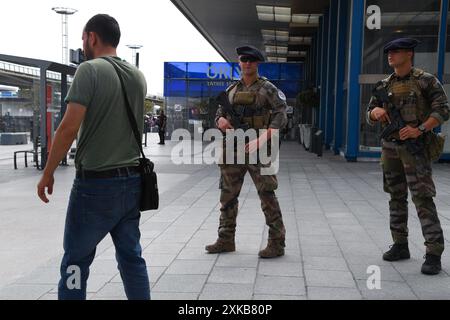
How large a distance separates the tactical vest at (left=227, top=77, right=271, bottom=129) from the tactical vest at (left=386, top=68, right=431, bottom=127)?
1.10 m

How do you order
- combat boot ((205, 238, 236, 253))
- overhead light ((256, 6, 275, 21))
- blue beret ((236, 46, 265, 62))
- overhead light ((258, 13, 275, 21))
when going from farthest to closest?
overhead light ((258, 13, 275, 21))
overhead light ((256, 6, 275, 21))
combat boot ((205, 238, 236, 253))
blue beret ((236, 46, 265, 62))

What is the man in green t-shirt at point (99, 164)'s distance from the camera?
2.53 meters

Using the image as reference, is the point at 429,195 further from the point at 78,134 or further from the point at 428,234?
the point at 78,134

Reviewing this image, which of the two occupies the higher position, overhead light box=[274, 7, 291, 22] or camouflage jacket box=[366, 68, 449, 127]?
overhead light box=[274, 7, 291, 22]

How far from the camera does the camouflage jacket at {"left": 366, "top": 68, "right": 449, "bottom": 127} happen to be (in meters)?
3.96

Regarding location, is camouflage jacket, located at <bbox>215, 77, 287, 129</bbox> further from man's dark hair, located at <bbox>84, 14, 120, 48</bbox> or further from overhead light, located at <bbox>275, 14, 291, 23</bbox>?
overhead light, located at <bbox>275, 14, 291, 23</bbox>

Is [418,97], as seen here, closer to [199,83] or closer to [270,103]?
[270,103]

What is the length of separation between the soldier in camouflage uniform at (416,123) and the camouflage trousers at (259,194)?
1067mm

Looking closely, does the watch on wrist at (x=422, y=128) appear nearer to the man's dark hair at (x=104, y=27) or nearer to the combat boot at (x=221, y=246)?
the combat boot at (x=221, y=246)

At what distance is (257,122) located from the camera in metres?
4.26

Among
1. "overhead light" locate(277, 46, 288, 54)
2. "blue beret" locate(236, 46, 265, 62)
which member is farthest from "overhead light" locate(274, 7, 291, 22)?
"blue beret" locate(236, 46, 265, 62)

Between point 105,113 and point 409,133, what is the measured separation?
2489 millimetres

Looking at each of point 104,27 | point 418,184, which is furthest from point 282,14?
point 104,27
